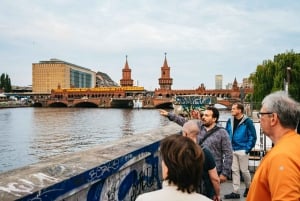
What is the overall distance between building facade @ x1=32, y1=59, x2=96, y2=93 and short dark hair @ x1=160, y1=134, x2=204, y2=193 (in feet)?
532

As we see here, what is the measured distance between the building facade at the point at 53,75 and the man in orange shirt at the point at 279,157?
162 metres

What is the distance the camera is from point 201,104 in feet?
58.4

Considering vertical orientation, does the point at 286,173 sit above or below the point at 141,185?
above

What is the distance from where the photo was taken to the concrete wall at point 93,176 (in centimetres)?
259

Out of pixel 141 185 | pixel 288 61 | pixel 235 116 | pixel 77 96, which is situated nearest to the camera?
pixel 141 185

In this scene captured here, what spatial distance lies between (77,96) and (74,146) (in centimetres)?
10204

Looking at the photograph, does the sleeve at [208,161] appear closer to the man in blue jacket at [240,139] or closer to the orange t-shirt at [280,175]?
the orange t-shirt at [280,175]

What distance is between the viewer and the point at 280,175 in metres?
1.86

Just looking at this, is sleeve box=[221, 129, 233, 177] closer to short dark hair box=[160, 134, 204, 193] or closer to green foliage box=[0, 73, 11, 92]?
short dark hair box=[160, 134, 204, 193]

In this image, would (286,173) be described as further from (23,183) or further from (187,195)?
(23,183)

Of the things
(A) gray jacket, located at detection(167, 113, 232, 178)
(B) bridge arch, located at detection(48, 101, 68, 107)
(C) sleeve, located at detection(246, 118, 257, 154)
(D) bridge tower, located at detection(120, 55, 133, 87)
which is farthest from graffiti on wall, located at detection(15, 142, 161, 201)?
(D) bridge tower, located at detection(120, 55, 133, 87)

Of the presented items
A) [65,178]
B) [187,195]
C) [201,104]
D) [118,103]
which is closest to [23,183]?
[65,178]

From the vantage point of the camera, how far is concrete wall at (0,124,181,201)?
102 inches

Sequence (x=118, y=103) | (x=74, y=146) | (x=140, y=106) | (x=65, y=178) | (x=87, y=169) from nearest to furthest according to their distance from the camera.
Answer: (x=65, y=178) → (x=87, y=169) → (x=74, y=146) → (x=140, y=106) → (x=118, y=103)
